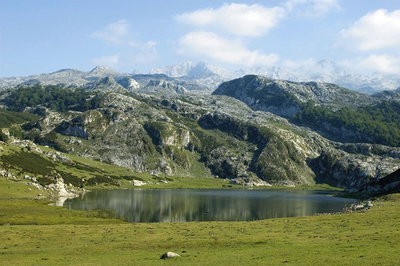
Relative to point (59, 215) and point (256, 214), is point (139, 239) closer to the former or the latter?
point (59, 215)

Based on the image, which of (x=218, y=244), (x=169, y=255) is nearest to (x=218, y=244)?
(x=218, y=244)

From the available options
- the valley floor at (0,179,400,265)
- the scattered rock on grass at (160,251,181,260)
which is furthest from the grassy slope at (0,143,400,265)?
the scattered rock on grass at (160,251,181,260)

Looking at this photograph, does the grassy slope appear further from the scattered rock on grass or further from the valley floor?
the scattered rock on grass

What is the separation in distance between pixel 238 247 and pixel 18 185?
148 m

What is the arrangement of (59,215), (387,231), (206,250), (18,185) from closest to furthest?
1. (206,250)
2. (387,231)
3. (59,215)
4. (18,185)

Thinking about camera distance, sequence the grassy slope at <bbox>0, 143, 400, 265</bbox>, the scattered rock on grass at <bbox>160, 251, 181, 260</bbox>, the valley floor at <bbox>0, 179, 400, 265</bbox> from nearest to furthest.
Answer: the valley floor at <bbox>0, 179, 400, 265</bbox>
the grassy slope at <bbox>0, 143, 400, 265</bbox>
the scattered rock on grass at <bbox>160, 251, 181, 260</bbox>

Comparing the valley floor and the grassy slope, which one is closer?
the valley floor

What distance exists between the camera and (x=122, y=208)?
160500 mm

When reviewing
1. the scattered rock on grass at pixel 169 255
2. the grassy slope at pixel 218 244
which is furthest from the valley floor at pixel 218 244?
the scattered rock on grass at pixel 169 255

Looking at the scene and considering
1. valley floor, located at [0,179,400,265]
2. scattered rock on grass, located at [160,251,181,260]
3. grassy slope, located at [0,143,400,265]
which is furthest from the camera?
scattered rock on grass, located at [160,251,181,260]

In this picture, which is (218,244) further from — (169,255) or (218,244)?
(169,255)

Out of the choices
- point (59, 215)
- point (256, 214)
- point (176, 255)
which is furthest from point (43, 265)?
point (256, 214)

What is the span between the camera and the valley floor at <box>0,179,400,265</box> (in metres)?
46.8

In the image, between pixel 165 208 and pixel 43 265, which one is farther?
pixel 165 208
